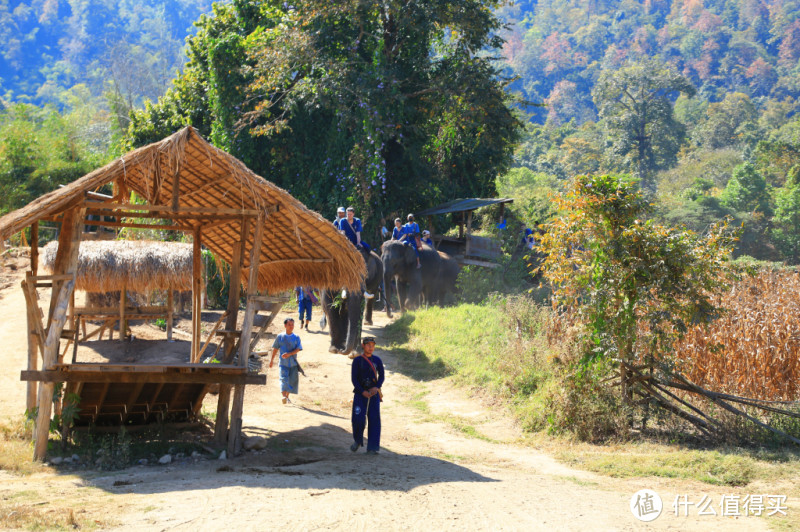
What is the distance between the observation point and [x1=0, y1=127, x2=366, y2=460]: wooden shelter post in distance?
25.1 feet

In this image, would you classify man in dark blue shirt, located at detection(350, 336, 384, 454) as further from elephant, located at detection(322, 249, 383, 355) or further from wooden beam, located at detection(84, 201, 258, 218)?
elephant, located at detection(322, 249, 383, 355)

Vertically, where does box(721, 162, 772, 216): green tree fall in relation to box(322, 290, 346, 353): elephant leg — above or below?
above

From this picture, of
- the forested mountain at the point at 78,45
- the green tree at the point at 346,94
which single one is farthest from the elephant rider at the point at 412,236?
the forested mountain at the point at 78,45

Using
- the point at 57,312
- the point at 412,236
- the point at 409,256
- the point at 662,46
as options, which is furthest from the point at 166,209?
the point at 662,46

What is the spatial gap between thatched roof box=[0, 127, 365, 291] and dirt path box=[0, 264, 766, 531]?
6.89 feet

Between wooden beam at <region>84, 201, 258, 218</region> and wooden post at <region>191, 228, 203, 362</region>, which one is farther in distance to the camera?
wooden post at <region>191, 228, 203, 362</region>

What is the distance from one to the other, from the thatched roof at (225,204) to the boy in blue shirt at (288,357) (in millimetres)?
750

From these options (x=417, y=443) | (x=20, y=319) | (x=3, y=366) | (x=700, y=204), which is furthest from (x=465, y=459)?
(x=700, y=204)

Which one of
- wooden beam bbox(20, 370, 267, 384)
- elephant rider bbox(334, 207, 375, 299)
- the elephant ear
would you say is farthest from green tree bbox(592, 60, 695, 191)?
wooden beam bbox(20, 370, 267, 384)

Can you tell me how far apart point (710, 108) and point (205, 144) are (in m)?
62.1

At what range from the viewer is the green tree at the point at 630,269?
8.78 metres

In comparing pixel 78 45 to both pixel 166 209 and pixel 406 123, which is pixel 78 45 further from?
pixel 166 209

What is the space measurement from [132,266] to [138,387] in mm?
5085

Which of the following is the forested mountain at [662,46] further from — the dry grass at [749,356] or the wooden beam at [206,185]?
the wooden beam at [206,185]
